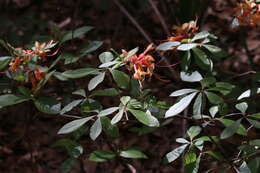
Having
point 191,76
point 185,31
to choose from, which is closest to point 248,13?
point 185,31

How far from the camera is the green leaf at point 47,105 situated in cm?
125

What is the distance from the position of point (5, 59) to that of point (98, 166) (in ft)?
4.04

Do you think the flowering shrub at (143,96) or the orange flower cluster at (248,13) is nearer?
the flowering shrub at (143,96)

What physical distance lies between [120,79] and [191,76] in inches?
8.2

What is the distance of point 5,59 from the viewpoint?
1256 mm

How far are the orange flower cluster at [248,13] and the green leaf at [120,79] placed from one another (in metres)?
0.43

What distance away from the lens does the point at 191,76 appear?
1.23 meters

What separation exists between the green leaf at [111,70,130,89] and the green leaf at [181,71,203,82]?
0.54 feet

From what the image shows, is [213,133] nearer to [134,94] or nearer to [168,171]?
[168,171]

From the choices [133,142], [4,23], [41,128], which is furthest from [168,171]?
[4,23]

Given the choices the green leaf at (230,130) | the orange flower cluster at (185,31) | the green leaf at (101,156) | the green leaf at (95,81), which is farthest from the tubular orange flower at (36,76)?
the green leaf at (230,130)

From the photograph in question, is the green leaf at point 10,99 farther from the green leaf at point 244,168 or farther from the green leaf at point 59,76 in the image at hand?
the green leaf at point 244,168

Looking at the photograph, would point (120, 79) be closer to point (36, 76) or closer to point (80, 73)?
point (80, 73)

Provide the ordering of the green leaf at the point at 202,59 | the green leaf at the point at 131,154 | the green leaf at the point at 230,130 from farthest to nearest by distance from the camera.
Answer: the green leaf at the point at 131,154, the green leaf at the point at 202,59, the green leaf at the point at 230,130
